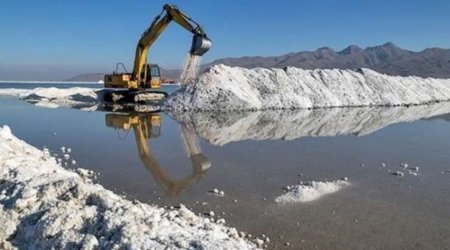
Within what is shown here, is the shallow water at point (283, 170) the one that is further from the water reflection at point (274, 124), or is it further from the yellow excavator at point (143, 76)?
the yellow excavator at point (143, 76)

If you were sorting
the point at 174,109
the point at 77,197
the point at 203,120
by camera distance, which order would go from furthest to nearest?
1. the point at 174,109
2. the point at 203,120
3. the point at 77,197

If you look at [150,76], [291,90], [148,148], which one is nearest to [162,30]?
[150,76]

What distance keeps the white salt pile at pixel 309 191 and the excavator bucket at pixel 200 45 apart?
12.7 meters

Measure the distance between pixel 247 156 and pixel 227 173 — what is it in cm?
186

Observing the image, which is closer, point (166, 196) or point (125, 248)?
point (125, 248)

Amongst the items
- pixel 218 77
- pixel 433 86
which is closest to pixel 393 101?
pixel 433 86

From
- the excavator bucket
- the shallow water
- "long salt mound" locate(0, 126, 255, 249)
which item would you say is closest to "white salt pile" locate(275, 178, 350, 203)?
the shallow water

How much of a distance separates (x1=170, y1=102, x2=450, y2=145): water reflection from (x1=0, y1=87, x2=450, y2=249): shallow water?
6 cm

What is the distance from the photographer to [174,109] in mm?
22000

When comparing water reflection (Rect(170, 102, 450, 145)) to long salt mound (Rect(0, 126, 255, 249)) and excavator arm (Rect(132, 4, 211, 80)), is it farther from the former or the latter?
long salt mound (Rect(0, 126, 255, 249))

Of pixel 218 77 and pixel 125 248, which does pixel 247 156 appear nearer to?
pixel 125 248

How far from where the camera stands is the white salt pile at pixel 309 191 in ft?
23.0

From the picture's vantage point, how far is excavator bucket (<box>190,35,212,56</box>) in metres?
19.8

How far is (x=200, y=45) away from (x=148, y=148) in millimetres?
9223
